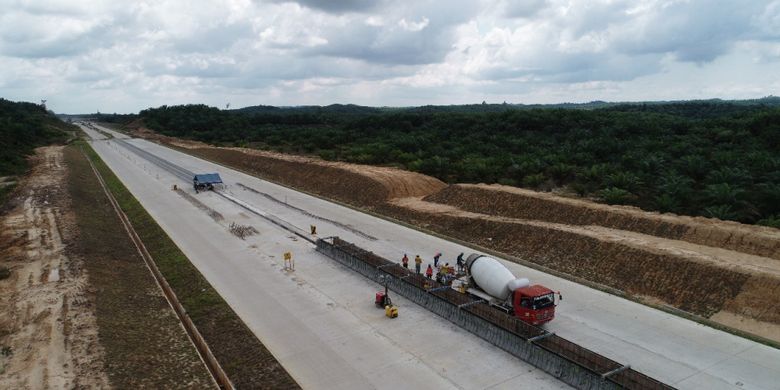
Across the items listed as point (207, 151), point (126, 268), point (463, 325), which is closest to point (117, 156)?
point (207, 151)

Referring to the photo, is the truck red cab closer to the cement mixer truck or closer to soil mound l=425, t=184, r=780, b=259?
the cement mixer truck

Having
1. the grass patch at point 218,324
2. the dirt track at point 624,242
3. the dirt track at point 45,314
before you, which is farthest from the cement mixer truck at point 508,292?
the dirt track at point 45,314

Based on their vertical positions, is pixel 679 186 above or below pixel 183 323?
above

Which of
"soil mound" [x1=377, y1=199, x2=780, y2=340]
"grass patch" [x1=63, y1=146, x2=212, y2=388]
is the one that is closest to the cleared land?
"grass patch" [x1=63, y1=146, x2=212, y2=388]

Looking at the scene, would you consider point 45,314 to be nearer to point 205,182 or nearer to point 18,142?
point 205,182

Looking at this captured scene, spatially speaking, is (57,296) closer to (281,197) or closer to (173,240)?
(173,240)

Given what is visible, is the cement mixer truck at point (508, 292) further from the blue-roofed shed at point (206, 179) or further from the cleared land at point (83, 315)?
the blue-roofed shed at point (206, 179)
